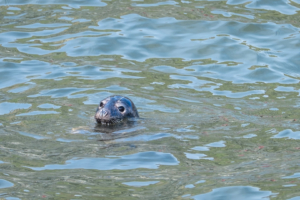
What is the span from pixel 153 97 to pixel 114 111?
176 cm

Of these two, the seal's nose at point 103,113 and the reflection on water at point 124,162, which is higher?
the seal's nose at point 103,113

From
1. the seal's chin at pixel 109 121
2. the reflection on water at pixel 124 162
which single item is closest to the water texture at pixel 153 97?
the reflection on water at pixel 124 162

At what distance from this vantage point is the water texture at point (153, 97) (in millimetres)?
6285

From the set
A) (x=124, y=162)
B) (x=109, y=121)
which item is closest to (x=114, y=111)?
(x=109, y=121)

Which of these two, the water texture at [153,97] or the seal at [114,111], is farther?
the seal at [114,111]

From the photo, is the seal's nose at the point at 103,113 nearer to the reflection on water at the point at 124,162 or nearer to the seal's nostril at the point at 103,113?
the seal's nostril at the point at 103,113

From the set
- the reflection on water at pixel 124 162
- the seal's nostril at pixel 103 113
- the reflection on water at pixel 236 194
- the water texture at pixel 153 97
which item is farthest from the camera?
the seal's nostril at pixel 103 113

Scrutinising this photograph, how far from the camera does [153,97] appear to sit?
10.4 meters

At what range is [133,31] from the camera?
14.1 metres

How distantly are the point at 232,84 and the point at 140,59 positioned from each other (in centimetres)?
242

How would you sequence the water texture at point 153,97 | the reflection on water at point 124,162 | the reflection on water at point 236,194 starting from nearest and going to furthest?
the reflection on water at point 236,194 < the water texture at point 153,97 < the reflection on water at point 124,162

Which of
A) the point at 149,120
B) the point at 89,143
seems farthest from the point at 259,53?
the point at 89,143

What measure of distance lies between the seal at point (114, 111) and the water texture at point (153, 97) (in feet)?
0.75

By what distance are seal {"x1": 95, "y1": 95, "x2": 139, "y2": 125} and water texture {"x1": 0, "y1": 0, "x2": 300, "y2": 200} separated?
228 mm
